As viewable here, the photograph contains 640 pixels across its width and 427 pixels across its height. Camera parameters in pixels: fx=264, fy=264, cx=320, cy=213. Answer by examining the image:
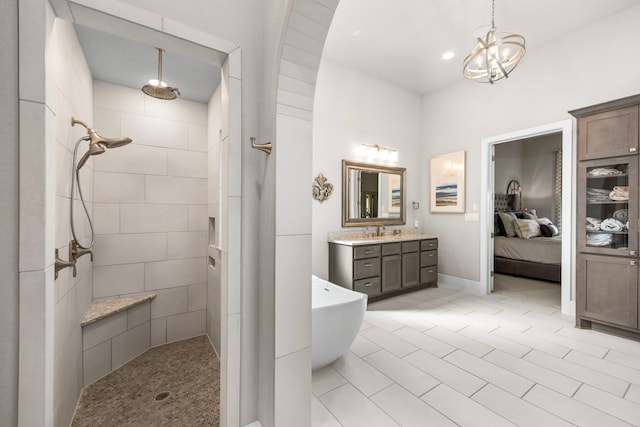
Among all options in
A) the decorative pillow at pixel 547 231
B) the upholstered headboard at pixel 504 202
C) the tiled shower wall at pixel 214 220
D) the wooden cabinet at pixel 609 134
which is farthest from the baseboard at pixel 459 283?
the tiled shower wall at pixel 214 220

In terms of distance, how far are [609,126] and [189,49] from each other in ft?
11.6

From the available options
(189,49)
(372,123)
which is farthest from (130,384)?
(372,123)

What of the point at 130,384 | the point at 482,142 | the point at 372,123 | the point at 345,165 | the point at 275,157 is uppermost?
the point at 372,123

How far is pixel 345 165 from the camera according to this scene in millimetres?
3688

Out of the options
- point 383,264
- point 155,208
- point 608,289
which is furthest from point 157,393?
point 608,289

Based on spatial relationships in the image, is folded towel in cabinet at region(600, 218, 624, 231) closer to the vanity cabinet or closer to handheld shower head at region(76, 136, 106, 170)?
the vanity cabinet

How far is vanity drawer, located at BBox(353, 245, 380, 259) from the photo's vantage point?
3225mm

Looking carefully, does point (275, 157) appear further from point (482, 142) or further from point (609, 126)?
point (482, 142)

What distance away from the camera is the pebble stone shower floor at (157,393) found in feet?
5.26

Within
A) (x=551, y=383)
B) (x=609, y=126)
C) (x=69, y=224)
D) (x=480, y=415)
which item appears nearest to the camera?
(x=480, y=415)

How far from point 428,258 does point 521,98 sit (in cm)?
246

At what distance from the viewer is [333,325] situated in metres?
1.82

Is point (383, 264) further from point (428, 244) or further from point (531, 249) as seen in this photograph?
point (531, 249)

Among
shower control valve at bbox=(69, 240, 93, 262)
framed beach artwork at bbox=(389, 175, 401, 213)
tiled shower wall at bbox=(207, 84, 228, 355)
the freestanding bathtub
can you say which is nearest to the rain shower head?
tiled shower wall at bbox=(207, 84, 228, 355)
